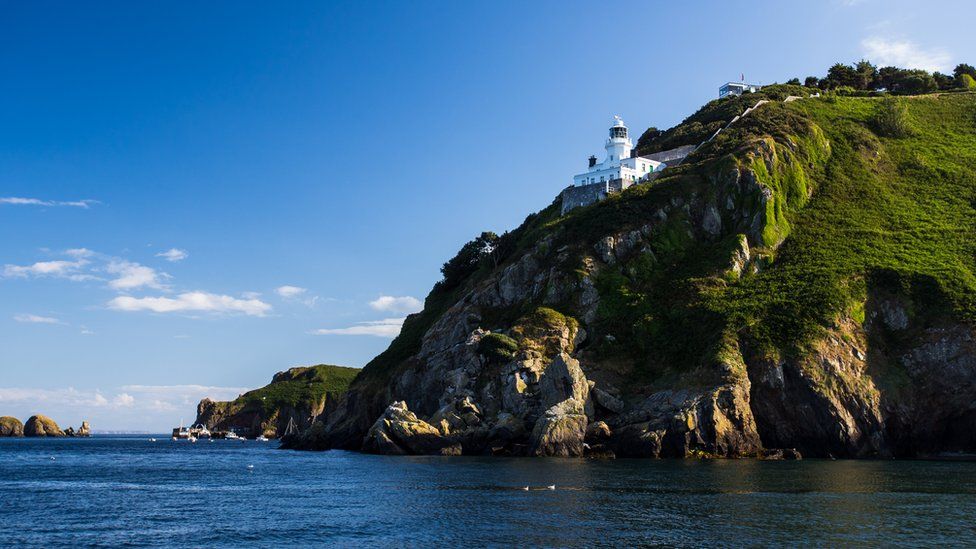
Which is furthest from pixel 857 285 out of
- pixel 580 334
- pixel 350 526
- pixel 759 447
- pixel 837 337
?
pixel 350 526

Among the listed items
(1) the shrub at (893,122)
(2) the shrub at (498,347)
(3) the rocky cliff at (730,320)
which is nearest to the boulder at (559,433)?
(3) the rocky cliff at (730,320)

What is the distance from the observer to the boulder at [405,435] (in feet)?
333

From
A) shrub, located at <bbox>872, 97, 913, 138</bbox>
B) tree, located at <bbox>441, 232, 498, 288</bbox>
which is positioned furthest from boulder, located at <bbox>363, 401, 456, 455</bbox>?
shrub, located at <bbox>872, 97, 913, 138</bbox>

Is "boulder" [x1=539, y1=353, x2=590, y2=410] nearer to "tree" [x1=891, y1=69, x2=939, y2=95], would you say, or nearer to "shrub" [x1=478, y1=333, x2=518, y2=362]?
"shrub" [x1=478, y1=333, x2=518, y2=362]

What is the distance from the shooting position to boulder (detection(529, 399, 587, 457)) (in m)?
91.6

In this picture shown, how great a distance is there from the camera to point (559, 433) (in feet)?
301

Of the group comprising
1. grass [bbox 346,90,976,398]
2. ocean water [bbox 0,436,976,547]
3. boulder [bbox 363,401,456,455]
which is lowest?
ocean water [bbox 0,436,976,547]

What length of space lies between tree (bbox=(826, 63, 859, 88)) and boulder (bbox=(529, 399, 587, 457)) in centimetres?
13647

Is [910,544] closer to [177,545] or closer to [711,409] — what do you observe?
[177,545]

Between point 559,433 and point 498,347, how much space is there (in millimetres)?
18301

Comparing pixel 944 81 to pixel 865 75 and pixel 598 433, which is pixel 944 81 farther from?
pixel 598 433

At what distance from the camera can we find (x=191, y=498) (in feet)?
212

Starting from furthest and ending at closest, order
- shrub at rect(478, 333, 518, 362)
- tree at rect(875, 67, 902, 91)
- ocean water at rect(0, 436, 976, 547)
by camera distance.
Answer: tree at rect(875, 67, 902, 91)
shrub at rect(478, 333, 518, 362)
ocean water at rect(0, 436, 976, 547)

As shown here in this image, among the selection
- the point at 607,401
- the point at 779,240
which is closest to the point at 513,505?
the point at 607,401
